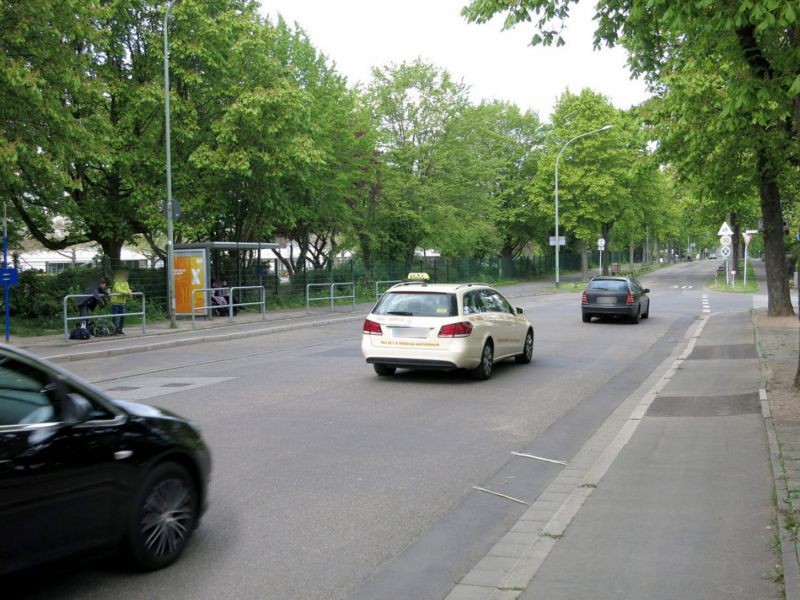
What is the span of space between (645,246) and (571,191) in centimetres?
4447

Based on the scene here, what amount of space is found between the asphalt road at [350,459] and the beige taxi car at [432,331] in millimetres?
366

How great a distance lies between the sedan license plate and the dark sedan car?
1314cm

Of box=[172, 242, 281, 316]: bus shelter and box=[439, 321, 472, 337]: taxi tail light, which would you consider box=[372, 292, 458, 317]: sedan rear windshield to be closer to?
box=[439, 321, 472, 337]: taxi tail light

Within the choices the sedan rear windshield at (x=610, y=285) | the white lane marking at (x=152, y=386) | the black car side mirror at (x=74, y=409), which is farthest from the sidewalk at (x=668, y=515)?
the sedan rear windshield at (x=610, y=285)

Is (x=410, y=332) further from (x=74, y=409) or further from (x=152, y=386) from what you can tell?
(x=74, y=409)

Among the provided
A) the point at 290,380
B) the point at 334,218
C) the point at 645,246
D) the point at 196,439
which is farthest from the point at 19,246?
the point at 645,246

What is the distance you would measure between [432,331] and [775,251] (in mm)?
14557

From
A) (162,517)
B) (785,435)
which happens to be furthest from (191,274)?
(162,517)

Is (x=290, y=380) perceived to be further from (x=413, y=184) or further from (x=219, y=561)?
(x=413, y=184)

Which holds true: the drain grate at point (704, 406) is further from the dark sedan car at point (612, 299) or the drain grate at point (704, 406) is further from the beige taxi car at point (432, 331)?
the dark sedan car at point (612, 299)

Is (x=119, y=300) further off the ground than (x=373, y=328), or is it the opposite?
(x=119, y=300)

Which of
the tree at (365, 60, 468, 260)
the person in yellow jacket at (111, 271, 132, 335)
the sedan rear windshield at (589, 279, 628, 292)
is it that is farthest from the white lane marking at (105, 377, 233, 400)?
the tree at (365, 60, 468, 260)

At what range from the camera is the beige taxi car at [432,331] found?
11.9 metres

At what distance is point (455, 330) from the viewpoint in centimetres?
1191
